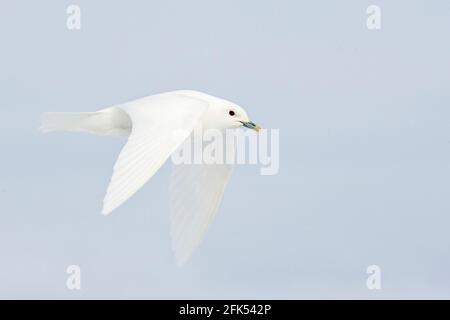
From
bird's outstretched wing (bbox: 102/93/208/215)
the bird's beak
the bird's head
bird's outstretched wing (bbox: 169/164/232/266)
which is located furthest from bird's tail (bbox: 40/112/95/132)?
the bird's beak

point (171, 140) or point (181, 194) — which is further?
point (181, 194)

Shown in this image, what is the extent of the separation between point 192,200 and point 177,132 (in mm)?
1958

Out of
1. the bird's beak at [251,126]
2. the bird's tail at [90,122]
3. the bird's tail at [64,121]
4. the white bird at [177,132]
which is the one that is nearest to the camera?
the white bird at [177,132]

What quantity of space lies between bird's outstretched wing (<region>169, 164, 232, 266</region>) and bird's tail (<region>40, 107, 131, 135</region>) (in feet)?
3.17

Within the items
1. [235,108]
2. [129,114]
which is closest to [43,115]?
[129,114]

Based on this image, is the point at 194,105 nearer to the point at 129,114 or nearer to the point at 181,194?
the point at 129,114

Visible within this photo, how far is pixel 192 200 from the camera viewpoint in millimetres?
11477

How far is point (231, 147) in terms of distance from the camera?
11664mm

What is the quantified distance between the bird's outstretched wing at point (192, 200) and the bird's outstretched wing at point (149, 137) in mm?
1147

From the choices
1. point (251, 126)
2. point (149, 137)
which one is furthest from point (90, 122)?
point (251, 126)

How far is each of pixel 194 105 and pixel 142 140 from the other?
1076 millimetres

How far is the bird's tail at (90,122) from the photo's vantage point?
10922mm

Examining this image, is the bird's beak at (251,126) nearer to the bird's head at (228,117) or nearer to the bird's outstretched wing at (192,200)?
the bird's head at (228,117)

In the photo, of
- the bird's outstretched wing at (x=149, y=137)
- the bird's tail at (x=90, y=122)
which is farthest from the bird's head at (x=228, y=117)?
the bird's tail at (x=90, y=122)
